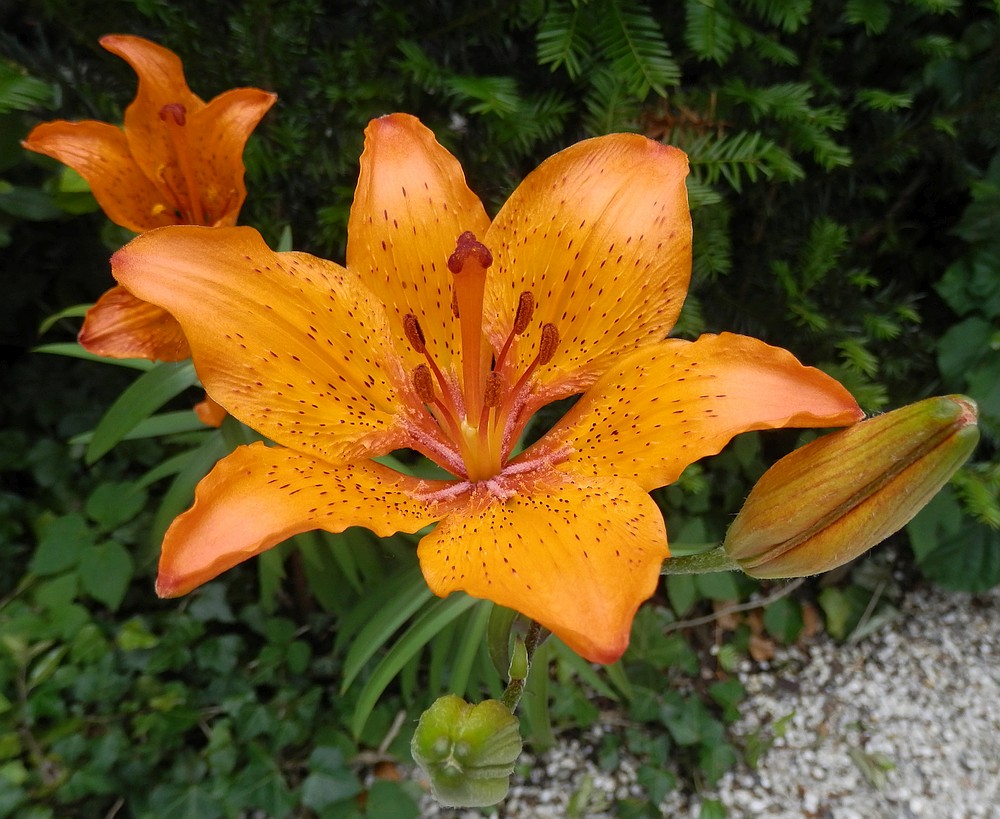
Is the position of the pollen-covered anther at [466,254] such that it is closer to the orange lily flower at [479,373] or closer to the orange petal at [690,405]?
the orange lily flower at [479,373]

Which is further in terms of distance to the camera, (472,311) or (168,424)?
(168,424)

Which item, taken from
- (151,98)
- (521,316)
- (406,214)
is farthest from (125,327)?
(521,316)

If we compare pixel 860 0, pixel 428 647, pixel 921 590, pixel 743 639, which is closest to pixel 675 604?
pixel 743 639

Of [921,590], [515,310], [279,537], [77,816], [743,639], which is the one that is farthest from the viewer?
[921,590]

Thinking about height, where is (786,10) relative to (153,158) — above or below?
above

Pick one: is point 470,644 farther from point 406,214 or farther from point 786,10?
point 786,10

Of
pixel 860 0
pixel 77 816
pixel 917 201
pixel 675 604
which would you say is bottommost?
pixel 77 816

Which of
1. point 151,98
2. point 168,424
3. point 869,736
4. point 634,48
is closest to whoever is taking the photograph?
point 151,98

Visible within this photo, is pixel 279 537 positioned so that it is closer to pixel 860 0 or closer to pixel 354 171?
pixel 354 171
